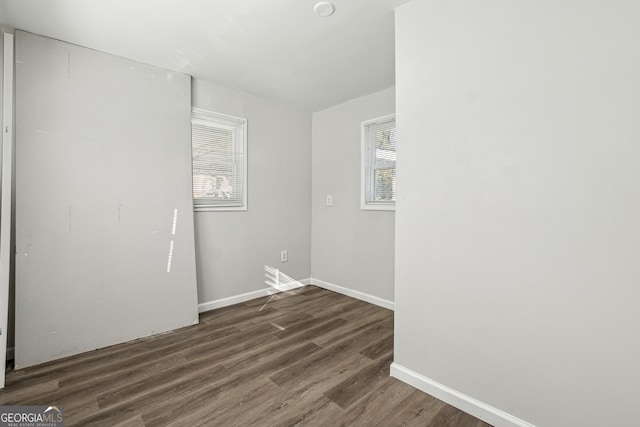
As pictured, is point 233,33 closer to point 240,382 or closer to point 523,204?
point 523,204

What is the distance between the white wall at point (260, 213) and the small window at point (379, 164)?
946 mm

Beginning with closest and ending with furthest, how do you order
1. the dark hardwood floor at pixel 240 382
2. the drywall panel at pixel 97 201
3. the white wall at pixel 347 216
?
the dark hardwood floor at pixel 240 382 → the drywall panel at pixel 97 201 → the white wall at pixel 347 216

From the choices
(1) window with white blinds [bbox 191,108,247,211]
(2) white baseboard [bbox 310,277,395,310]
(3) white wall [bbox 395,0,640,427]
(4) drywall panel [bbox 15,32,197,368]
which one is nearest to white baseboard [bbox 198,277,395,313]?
(2) white baseboard [bbox 310,277,395,310]

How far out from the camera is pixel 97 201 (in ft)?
7.69

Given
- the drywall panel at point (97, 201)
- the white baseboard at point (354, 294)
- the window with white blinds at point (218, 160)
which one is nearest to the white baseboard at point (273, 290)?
the white baseboard at point (354, 294)

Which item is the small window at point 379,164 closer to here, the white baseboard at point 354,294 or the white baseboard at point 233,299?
the white baseboard at point 354,294

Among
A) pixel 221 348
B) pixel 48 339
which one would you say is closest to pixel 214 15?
pixel 221 348

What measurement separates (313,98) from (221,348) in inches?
112

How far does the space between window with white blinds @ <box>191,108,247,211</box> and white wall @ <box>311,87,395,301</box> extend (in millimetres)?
1089

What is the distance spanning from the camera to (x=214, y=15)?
76.7 inches

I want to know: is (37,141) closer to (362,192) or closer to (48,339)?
(48,339)

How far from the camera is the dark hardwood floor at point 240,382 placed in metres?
1.59

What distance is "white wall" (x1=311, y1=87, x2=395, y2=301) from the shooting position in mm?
3271

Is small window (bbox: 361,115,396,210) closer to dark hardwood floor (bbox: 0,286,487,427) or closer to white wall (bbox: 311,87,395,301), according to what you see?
white wall (bbox: 311,87,395,301)
